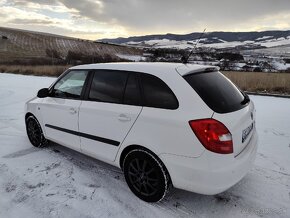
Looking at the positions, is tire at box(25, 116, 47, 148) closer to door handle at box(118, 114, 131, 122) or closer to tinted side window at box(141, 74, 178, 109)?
door handle at box(118, 114, 131, 122)

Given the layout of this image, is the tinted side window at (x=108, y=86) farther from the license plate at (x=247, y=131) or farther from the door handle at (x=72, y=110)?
the license plate at (x=247, y=131)

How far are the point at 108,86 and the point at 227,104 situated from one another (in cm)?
156

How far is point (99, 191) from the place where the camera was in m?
3.88


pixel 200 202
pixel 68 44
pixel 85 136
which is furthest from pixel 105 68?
pixel 68 44

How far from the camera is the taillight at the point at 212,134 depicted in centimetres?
300

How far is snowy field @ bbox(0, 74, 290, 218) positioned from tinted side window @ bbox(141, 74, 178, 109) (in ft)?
3.97

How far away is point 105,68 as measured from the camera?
416 centimetres

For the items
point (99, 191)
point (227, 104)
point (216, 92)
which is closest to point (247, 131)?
point (227, 104)

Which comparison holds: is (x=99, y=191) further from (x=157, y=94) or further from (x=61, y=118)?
(x=157, y=94)

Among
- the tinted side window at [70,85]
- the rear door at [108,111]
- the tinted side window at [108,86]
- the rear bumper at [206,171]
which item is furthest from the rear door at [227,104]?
the tinted side window at [70,85]

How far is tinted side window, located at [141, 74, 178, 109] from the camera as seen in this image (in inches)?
129

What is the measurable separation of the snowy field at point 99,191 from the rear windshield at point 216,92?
1.17 metres

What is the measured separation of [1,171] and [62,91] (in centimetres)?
149

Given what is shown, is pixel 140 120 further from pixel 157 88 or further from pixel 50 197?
pixel 50 197
